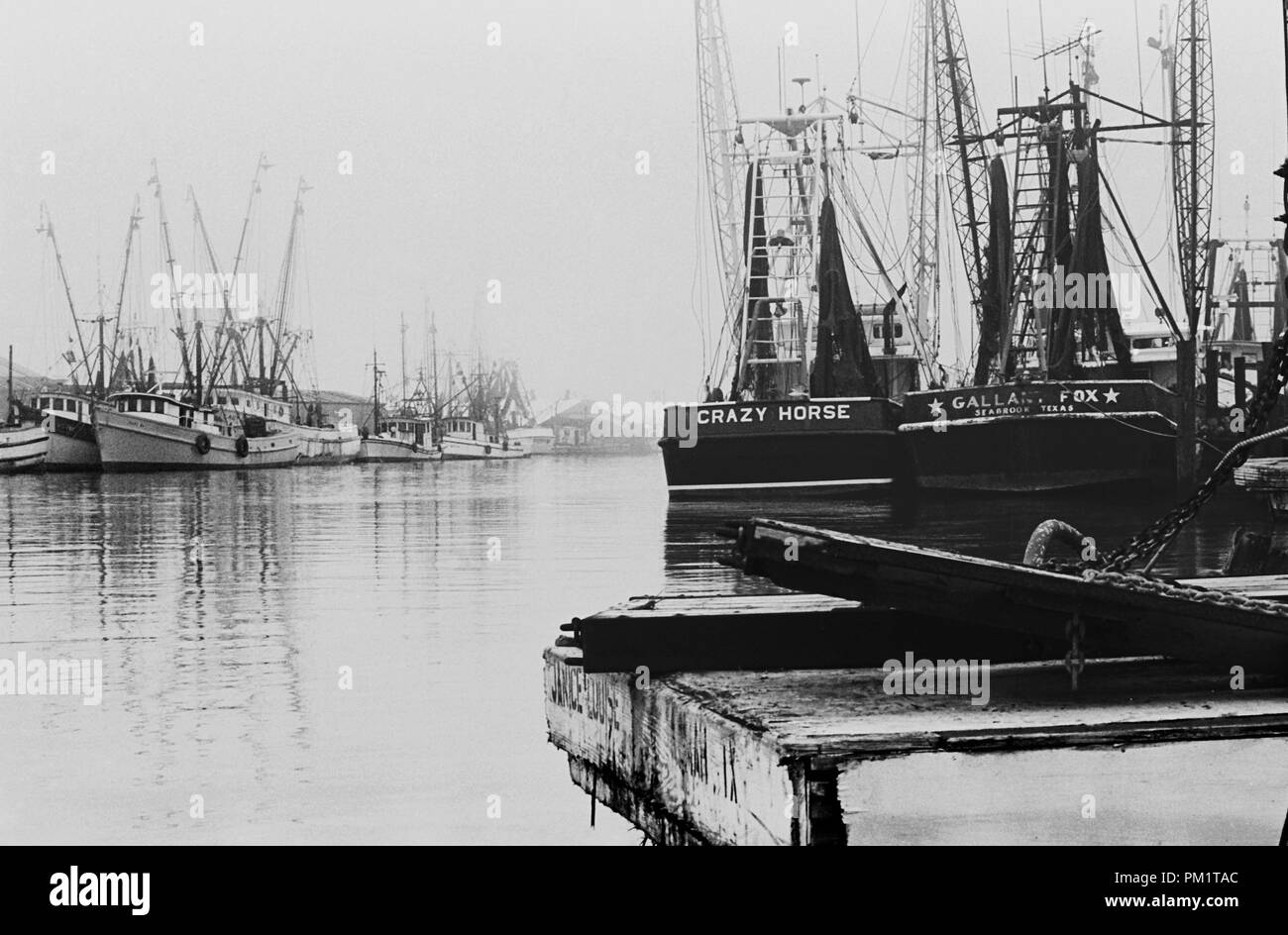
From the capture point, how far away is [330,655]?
28.1 feet

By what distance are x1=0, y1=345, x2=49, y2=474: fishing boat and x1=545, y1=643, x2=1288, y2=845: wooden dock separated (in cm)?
4454

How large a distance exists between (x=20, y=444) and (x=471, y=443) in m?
32.3

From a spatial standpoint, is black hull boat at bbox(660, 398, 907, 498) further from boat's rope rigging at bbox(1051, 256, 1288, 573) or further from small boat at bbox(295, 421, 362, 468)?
small boat at bbox(295, 421, 362, 468)

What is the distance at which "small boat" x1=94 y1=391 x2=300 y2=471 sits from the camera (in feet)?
168

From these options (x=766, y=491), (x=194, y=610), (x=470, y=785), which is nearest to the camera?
(x=470, y=785)

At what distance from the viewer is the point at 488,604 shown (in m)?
11.4

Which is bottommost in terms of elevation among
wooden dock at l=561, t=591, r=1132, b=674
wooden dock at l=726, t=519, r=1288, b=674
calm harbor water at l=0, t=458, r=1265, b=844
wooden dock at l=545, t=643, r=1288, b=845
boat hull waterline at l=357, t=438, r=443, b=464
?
boat hull waterline at l=357, t=438, r=443, b=464

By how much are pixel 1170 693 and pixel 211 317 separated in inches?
2377

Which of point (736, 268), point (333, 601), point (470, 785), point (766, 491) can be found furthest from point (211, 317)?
point (470, 785)

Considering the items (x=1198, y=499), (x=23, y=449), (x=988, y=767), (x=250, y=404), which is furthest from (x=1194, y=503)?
(x=250, y=404)

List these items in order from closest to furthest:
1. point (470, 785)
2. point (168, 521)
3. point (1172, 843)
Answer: point (1172, 843) → point (470, 785) → point (168, 521)

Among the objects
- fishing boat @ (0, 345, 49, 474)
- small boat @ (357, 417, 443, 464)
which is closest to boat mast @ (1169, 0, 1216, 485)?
fishing boat @ (0, 345, 49, 474)
